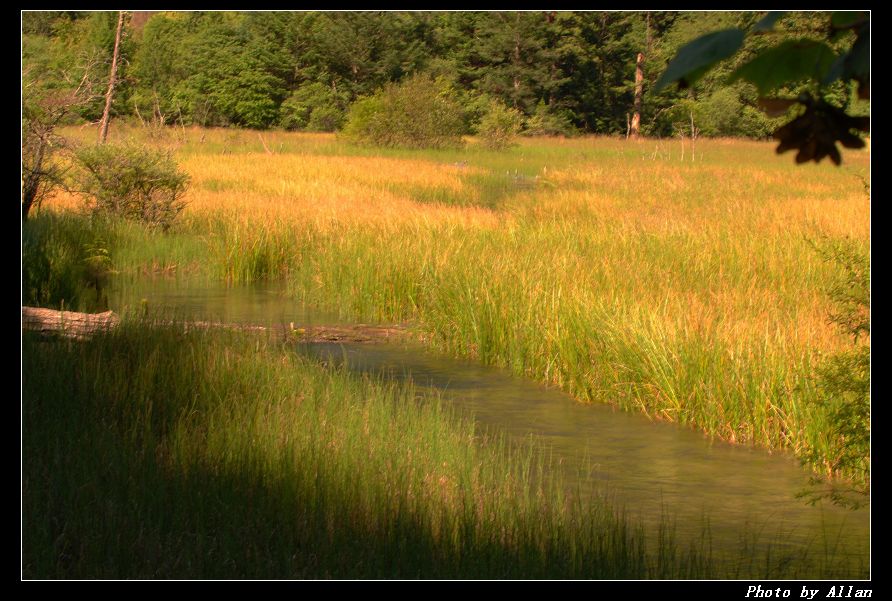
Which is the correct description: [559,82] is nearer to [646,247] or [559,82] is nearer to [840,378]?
[646,247]

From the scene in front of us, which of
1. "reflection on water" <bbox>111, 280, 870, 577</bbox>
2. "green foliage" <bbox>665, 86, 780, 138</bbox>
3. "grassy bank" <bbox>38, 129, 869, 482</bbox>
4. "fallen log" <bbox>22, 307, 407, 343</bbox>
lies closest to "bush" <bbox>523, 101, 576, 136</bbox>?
"green foliage" <bbox>665, 86, 780, 138</bbox>

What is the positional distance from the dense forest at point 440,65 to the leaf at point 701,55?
55086mm

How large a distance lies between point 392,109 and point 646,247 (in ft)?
99.8

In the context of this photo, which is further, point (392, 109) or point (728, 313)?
point (392, 109)

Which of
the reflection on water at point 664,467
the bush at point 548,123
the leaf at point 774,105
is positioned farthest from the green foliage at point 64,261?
the bush at point 548,123

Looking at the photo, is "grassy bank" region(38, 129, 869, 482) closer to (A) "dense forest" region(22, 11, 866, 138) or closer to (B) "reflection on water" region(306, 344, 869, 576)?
(B) "reflection on water" region(306, 344, 869, 576)

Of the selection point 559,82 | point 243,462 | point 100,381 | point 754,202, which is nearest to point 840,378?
point 243,462

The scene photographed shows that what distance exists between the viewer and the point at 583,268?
1176 centimetres

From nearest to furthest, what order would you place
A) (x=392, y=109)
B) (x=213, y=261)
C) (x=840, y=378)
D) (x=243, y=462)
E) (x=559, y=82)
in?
1. (x=243, y=462)
2. (x=840, y=378)
3. (x=213, y=261)
4. (x=392, y=109)
5. (x=559, y=82)

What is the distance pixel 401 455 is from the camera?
19.2 feet

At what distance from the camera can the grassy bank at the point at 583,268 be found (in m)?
8.12

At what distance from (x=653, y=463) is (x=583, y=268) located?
4800mm

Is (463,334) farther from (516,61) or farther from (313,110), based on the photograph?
(516,61)
